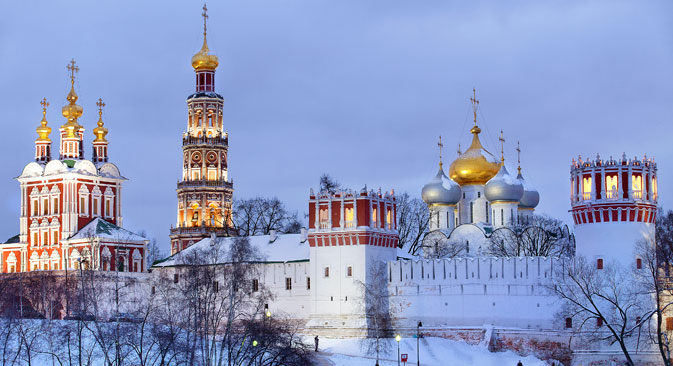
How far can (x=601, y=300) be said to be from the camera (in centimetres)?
5997

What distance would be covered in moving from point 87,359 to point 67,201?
25.8 m

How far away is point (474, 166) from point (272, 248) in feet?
40.3

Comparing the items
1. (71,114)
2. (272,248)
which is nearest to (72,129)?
(71,114)

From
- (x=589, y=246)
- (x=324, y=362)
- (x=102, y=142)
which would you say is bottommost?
(x=324, y=362)

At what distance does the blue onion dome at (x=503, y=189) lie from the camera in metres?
73.7

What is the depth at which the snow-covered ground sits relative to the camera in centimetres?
5978

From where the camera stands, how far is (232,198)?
88375 millimetres

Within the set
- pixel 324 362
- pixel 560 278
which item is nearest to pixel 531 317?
pixel 560 278

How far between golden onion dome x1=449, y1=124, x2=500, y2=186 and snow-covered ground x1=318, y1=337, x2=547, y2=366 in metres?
15.2

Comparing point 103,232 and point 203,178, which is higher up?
point 203,178

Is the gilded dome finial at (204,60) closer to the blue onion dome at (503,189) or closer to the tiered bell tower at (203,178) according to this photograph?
the tiered bell tower at (203,178)

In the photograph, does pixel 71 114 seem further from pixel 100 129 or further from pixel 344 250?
pixel 344 250

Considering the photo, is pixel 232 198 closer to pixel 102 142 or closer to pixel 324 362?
pixel 102 142

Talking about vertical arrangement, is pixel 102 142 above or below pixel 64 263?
above
